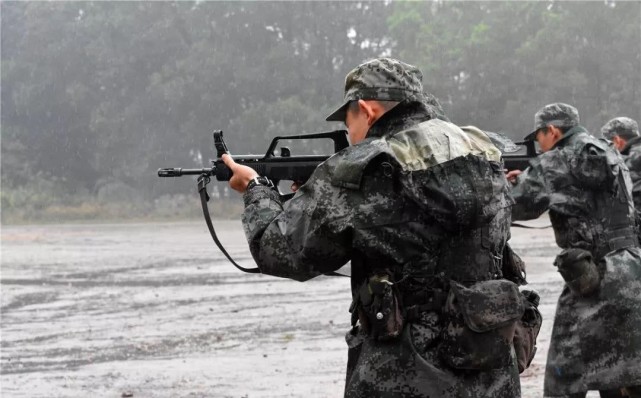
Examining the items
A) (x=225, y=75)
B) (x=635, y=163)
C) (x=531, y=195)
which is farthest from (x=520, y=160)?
(x=225, y=75)

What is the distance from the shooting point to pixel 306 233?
11.8 ft

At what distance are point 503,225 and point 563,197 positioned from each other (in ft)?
7.81

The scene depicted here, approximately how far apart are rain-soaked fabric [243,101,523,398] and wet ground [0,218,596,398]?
4126mm

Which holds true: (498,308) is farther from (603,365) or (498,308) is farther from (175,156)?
(175,156)

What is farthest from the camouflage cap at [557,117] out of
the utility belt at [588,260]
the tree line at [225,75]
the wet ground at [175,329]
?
the tree line at [225,75]

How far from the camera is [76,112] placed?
193 ft

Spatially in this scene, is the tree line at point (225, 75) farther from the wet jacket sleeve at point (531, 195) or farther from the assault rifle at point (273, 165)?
the assault rifle at point (273, 165)

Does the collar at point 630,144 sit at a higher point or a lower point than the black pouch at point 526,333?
higher

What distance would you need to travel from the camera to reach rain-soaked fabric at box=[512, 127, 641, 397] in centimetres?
598

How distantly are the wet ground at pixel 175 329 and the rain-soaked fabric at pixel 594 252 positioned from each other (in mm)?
1517

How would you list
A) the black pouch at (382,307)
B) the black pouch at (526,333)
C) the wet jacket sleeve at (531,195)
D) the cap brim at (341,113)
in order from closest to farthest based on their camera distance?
1. the black pouch at (382,307)
2. the cap brim at (341,113)
3. the black pouch at (526,333)
4. the wet jacket sleeve at (531,195)

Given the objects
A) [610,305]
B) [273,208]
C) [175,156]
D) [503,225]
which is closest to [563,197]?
[610,305]

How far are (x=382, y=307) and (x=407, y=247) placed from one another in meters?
0.21

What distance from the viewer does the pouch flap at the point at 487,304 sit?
11.7ft
